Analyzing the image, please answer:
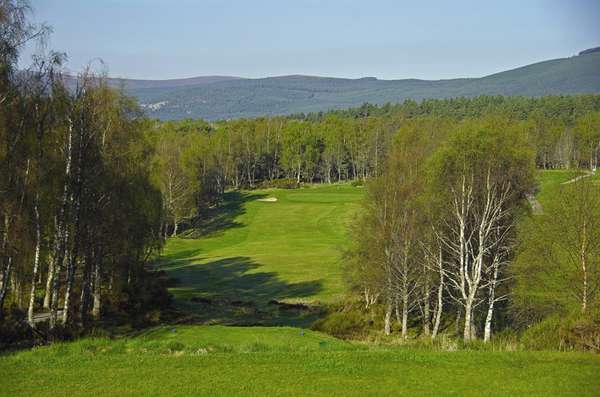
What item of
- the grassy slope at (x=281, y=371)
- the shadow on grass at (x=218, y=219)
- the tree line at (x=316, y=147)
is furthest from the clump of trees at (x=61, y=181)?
the tree line at (x=316, y=147)

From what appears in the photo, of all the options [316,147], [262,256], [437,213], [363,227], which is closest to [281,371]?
[437,213]

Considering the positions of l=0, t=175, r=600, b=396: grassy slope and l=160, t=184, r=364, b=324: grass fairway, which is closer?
l=0, t=175, r=600, b=396: grassy slope

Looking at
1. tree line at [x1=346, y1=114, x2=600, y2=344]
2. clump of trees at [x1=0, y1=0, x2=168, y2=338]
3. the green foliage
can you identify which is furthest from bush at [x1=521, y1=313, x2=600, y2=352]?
clump of trees at [x1=0, y1=0, x2=168, y2=338]

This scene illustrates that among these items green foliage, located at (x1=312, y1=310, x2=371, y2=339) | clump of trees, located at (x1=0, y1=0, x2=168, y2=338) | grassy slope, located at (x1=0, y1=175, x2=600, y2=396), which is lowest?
green foliage, located at (x1=312, y1=310, x2=371, y2=339)

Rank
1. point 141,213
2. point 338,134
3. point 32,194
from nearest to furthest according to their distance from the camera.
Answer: point 32,194 → point 141,213 → point 338,134

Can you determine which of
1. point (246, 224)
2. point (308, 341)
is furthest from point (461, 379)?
point (246, 224)

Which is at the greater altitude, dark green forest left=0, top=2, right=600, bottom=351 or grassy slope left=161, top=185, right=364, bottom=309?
dark green forest left=0, top=2, right=600, bottom=351

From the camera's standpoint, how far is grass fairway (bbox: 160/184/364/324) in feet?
156

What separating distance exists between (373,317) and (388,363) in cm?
2412

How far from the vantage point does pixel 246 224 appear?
92.0m

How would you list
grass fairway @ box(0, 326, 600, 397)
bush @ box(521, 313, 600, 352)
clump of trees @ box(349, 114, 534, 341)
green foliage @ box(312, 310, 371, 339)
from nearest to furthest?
grass fairway @ box(0, 326, 600, 397) → bush @ box(521, 313, 600, 352) → clump of trees @ box(349, 114, 534, 341) → green foliage @ box(312, 310, 371, 339)

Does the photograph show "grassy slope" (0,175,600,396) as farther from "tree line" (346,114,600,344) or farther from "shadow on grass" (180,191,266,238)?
"shadow on grass" (180,191,266,238)

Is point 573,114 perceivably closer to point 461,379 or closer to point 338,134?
point 338,134

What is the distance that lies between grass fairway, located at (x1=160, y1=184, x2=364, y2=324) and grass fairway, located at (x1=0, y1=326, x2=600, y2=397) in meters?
22.3
